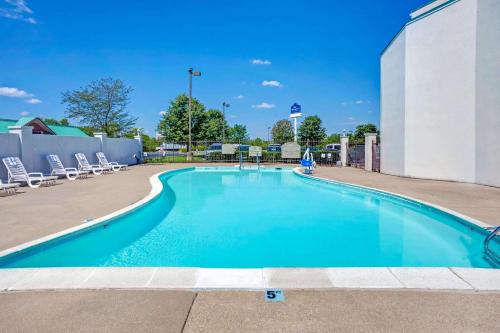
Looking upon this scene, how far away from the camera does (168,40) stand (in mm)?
21328

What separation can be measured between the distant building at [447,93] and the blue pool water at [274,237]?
177 inches

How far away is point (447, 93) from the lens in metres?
11.0

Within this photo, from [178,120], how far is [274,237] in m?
30.8

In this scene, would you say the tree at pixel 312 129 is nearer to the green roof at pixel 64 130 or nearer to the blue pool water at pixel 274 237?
the green roof at pixel 64 130

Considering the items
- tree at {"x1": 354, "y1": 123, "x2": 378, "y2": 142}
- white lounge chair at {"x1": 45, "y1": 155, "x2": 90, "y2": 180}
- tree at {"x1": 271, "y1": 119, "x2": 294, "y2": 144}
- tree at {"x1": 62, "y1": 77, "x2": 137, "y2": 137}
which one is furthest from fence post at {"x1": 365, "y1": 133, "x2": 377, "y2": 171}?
tree at {"x1": 354, "y1": 123, "x2": 378, "y2": 142}

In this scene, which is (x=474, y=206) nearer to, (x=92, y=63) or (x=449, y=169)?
(x=449, y=169)

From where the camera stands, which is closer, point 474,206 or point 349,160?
point 474,206

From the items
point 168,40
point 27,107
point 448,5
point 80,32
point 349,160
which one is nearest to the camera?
point 448,5

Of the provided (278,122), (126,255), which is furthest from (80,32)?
(278,122)

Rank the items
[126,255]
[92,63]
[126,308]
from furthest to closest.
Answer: [92,63], [126,255], [126,308]

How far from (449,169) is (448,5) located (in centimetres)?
607

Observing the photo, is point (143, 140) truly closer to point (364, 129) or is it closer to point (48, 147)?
point (48, 147)

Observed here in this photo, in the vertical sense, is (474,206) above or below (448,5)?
below

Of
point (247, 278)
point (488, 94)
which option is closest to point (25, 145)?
point (247, 278)
